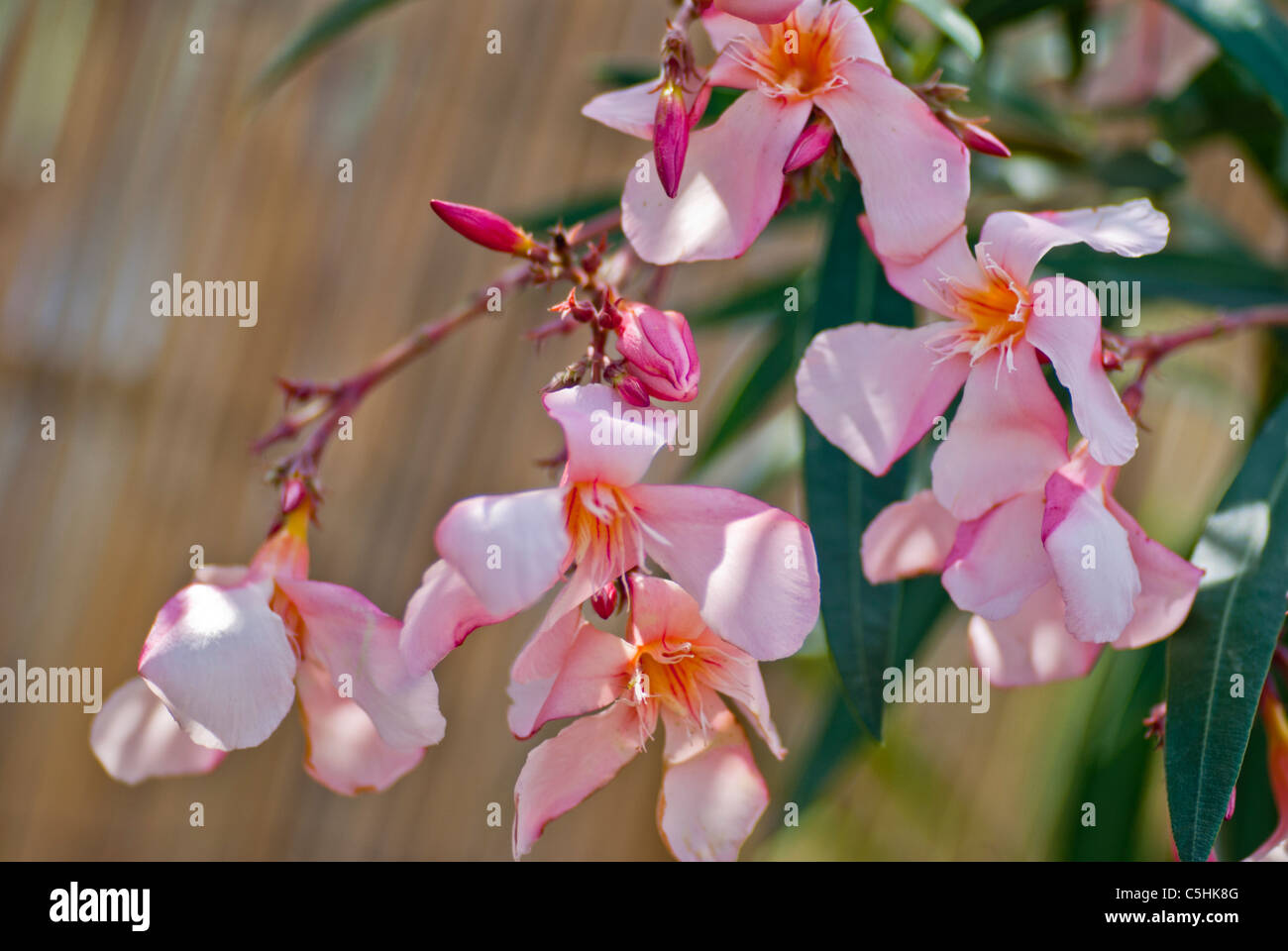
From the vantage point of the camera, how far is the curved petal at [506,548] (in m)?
0.42

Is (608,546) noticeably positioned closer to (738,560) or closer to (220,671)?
(738,560)

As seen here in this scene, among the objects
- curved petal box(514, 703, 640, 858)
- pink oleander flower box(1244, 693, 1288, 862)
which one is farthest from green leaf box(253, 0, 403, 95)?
pink oleander flower box(1244, 693, 1288, 862)

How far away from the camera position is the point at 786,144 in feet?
1.70

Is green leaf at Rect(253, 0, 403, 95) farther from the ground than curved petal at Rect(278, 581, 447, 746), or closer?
farther from the ground

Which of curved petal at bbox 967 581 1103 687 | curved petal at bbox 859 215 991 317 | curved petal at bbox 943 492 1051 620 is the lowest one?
curved petal at bbox 967 581 1103 687

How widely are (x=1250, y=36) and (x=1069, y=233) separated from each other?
37 centimetres

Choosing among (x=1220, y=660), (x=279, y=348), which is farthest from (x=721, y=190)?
(x=279, y=348)

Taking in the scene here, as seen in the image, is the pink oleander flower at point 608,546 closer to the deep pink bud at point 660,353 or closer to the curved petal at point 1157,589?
the deep pink bud at point 660,353

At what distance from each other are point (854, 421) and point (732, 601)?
0.39 feet

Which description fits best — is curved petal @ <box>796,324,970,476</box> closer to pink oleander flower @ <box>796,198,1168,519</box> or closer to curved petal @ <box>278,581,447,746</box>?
pink oleander flower @ <box>796,198,1168,519</box>

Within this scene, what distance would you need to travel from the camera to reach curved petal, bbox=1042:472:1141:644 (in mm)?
459

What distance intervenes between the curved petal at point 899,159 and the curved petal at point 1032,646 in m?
0.21

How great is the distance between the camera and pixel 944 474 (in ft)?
1.65

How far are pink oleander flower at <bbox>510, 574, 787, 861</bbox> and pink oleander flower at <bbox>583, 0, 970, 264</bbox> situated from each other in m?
0.18
